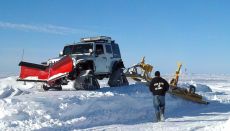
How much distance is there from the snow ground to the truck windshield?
1.97 m

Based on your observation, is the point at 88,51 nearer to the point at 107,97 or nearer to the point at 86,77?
the point at 86,77

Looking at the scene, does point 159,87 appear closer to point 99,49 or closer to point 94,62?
point 94,62

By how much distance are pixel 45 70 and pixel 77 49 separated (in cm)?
224

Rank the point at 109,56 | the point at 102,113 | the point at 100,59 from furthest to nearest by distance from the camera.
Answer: the point at 109,56 < the point at 100,59 < the point at 102,113

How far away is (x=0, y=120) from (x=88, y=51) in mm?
7637

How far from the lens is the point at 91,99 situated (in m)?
15.5

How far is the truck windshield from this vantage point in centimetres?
1945

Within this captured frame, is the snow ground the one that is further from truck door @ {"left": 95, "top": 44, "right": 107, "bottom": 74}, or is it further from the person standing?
truck door @ {"left": 95, "top": 44, "right": 107, "bottom": 74}

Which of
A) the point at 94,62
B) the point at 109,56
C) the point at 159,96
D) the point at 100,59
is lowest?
the point at 159,96

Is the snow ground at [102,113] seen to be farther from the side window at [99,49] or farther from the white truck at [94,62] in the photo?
the side window at [99,49]

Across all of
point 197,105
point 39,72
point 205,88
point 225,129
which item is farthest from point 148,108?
point 205,88

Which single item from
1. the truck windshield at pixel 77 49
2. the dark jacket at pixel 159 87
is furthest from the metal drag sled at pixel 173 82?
the dark jacket at pixel 159 87

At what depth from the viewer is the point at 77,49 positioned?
64.7ft

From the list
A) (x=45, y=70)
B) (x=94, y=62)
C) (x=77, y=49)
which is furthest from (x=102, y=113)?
(x=77, y=49)
